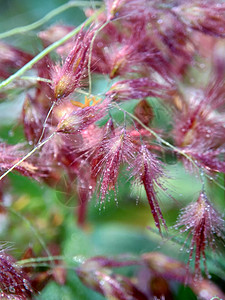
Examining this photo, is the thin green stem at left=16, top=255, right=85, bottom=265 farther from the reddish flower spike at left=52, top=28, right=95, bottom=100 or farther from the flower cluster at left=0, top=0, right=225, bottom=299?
the reddish flower spike at left=52, top=28, right=95, bottom=100

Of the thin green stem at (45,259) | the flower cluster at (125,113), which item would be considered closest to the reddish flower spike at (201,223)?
the flower cluster at (125,113)

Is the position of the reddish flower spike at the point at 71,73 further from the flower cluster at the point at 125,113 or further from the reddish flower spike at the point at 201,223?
the reddish flower spike at the point at 201,223

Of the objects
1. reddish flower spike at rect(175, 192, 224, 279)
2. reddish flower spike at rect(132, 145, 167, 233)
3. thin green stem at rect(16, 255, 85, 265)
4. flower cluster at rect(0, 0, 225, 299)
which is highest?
flower cluster at rect(0, 0, 225, 299)

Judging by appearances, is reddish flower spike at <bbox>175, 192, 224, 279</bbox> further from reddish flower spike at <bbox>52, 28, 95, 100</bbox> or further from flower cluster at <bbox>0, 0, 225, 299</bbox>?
reddish flower spike at <bbox>52, 28, 95, 100</bbox>

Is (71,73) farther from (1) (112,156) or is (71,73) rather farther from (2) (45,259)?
(2) (45,259)

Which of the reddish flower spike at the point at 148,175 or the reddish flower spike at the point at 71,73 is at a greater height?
the reddish flower spike at the point at 71,73

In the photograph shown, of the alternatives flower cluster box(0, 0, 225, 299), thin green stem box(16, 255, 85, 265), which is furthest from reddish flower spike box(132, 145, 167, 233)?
thin green stem box(16, 255, 85, 265)

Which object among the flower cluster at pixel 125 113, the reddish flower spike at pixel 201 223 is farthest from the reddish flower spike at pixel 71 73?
the reddish flower spike at pixel 201 223

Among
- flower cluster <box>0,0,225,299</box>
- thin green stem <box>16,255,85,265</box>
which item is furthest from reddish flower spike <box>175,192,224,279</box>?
thin green stem <box>16,255,85,265</box>

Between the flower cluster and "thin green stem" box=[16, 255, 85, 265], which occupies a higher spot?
the flower cluster

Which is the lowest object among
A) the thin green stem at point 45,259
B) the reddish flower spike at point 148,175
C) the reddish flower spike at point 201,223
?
the thin green stem at point 45,259

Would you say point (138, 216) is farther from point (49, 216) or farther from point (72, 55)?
point (72, 55)

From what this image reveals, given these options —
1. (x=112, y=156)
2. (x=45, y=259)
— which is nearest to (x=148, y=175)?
(x=112, y=156)
